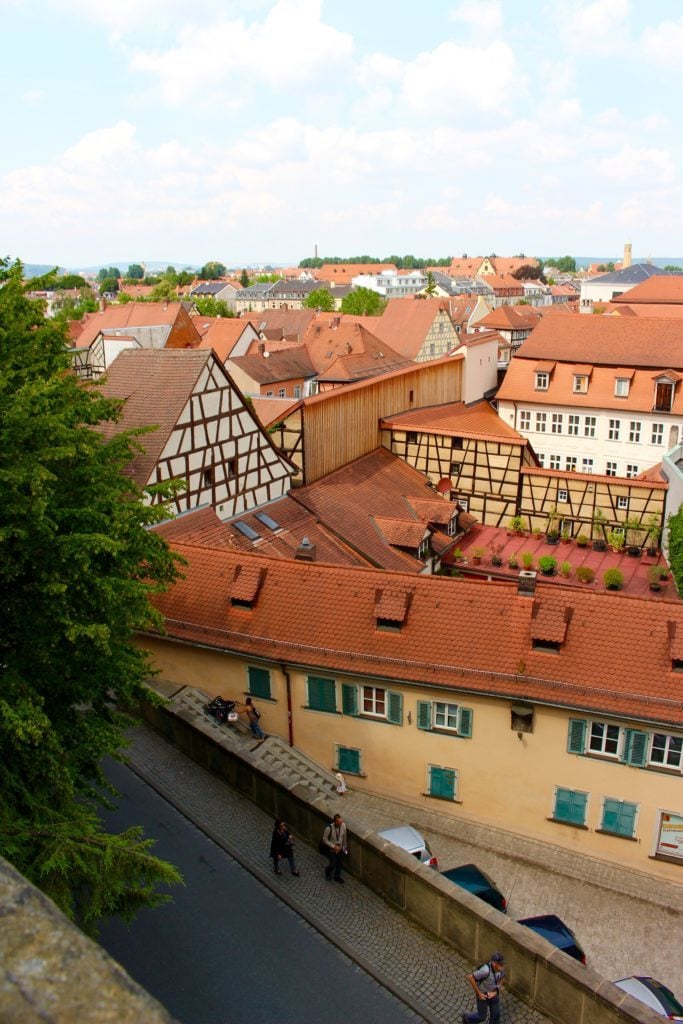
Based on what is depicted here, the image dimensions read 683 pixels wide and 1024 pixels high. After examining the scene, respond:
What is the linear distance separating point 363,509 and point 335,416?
15.4 ft

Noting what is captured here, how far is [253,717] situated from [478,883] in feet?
21.3

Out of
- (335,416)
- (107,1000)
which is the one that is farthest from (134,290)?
(107,1000)

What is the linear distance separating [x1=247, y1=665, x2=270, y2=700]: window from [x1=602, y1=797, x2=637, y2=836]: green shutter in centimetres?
813

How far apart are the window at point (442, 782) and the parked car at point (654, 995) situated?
556 centimetres

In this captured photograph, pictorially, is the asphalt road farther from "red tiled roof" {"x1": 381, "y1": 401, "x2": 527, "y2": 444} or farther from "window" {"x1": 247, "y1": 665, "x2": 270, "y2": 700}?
"red tiled roof" {"x1": 381, "y1": 401, "x2": 527, "y2": 444}

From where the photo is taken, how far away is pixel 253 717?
19.4m

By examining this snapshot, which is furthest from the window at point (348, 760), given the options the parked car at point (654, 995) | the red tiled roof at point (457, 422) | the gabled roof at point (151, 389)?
→ the red tiled roof at point (457, 422)

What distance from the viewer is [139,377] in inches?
1037

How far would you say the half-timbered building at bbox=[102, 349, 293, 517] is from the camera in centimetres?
2434

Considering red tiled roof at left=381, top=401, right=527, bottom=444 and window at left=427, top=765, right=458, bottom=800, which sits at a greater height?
red tiled roof at left=381, top=401, right=527, bottom=444

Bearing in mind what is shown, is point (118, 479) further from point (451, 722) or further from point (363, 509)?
point (363, 509)

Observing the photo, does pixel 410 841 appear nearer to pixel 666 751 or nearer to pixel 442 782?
pixel 442 782

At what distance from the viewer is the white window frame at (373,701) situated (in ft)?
61.5

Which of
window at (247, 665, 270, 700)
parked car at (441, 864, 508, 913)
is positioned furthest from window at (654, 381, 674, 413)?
parked car at (441, 864, 508, 913)
